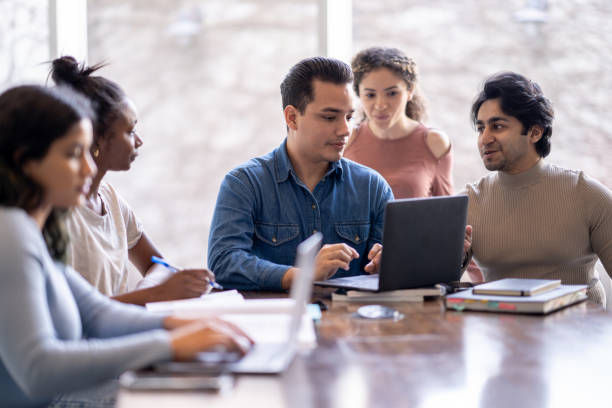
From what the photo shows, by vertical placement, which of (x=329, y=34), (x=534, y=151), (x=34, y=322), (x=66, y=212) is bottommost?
(x=34, y=322)

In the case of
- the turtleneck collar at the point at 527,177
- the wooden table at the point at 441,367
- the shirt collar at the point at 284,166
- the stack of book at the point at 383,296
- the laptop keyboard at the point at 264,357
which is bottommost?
the wooden table at the point at 441,367

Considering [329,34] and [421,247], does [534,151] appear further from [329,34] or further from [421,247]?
[329,34]

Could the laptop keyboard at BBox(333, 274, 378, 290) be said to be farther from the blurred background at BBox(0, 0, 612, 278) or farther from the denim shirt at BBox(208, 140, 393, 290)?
the blurred background at BBox(0, 0, 612, 278)

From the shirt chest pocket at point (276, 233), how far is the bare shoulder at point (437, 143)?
109 cm

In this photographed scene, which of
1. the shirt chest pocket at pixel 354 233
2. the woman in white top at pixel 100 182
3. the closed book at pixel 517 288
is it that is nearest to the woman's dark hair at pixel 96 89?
the woman in white top at pixel 100 182

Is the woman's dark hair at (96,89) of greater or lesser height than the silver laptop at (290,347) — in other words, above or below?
above

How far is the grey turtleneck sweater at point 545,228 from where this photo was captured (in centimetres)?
218

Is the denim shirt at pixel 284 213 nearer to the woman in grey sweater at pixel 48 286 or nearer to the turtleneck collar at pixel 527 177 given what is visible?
the turtleneck collar at pixel 527 177

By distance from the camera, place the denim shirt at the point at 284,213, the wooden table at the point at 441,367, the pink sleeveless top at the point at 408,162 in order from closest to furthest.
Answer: the wooden table at the point at 441,367, the denim shirt at the point at 284,213, the pink sleeveless top at the point at 408,162

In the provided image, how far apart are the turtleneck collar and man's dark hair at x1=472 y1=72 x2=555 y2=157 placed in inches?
2.6

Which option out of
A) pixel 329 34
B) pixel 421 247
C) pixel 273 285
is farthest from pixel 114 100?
pixel 329 34

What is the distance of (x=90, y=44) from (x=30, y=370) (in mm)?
3027

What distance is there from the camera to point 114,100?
1.85 m

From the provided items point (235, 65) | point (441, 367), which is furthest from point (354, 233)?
point (235, 65)
